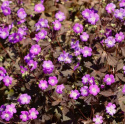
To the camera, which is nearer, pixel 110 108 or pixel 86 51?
pixel 110 108

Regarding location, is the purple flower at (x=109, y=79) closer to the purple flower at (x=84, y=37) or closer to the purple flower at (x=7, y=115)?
the purple flower at (x=84, y=37)

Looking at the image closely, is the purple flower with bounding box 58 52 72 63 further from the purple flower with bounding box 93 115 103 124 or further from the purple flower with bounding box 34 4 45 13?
the purple flower with bounding box 34 4 45 13

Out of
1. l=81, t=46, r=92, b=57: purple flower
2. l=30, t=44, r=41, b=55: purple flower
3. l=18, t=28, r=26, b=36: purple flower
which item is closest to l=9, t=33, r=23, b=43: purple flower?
l=18, t=28, r=26, b=36: purple flower

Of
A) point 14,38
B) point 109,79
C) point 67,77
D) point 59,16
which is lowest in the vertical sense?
point 109,79

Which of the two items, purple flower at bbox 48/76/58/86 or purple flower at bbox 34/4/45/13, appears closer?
purple flower at bbox 48/76/58/86

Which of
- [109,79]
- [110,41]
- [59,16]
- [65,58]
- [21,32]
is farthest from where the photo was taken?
[59,16]

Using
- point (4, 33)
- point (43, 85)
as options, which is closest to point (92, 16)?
point (43, 85)

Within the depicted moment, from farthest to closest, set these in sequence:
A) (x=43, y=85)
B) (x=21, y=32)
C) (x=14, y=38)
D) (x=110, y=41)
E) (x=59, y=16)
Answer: (x=59, y=16), (x=14, y=38), (x=21, y=32), (x=110, y=41), (x=43, y=85)

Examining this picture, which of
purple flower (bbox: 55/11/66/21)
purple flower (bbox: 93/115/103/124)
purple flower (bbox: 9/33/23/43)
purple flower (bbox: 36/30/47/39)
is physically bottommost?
purple flower (bbox: 93/115/103/124)

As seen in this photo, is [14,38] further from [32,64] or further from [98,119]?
[98,119]
